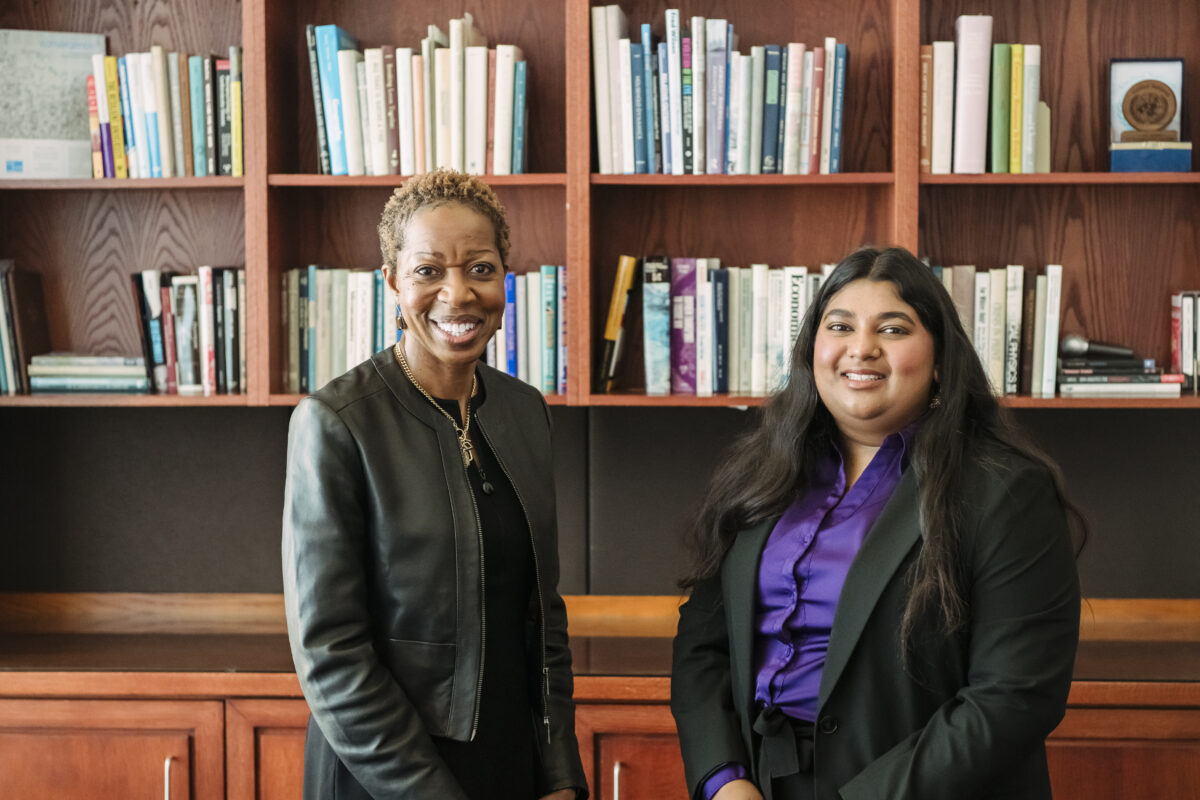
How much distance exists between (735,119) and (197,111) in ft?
4.10

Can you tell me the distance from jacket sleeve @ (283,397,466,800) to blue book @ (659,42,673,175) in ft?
4.20

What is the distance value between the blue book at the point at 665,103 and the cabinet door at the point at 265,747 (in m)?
1.45

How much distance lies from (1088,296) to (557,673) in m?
1.77

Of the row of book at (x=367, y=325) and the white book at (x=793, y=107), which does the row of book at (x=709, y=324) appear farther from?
the white book at (x=793, y=107)

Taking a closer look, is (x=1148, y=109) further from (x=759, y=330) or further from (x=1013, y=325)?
(x=759, y=330)

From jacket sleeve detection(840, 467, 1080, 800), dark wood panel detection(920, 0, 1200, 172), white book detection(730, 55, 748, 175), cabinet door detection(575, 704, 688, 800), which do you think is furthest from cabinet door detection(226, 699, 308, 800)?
dark wood panel detection(920, 0, 1200, 172)

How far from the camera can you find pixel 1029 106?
2.48 metres

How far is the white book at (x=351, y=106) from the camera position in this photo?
8.29ft

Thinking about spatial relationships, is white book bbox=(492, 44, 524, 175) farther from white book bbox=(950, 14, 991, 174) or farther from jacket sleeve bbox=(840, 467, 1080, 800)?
jacket sleeve bbox=(840, 467, 1080, 800)

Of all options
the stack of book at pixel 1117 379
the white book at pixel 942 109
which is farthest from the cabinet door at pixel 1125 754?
the white book at pixel 942 109

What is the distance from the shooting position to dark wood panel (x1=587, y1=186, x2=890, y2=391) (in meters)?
2.74

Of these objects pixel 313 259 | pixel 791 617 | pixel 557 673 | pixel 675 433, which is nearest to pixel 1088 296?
pixel 675 433

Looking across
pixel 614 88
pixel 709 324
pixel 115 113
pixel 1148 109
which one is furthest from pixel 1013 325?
pixel 115 113

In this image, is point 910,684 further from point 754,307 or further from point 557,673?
point 754,307
